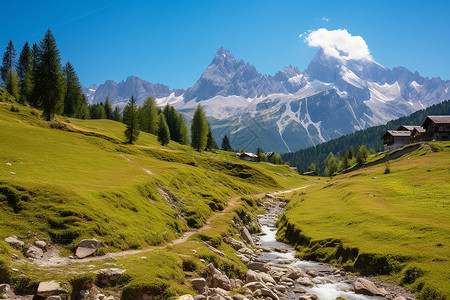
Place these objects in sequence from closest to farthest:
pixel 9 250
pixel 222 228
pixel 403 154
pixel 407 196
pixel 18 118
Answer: pixel 9 250, pixel 222 228, pixel 407 196, pixel 18 118, pixel 403 154

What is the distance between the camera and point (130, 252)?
21.2 meters

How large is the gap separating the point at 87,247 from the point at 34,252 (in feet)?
10.4

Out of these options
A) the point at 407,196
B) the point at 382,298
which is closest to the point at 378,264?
the point at 382,298

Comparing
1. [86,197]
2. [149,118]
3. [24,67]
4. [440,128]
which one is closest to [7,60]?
[24,67]

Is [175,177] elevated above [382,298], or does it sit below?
above

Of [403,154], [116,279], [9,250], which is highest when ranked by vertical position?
[403,154]

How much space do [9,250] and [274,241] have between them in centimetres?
3348

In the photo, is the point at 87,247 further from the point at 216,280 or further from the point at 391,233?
the point at 391,233

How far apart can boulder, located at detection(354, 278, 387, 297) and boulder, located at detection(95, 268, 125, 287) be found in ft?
61.4

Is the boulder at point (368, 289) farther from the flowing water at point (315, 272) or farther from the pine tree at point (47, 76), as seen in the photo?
the pine tree at point (47, 76)

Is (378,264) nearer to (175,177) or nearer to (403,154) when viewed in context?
(175,177)

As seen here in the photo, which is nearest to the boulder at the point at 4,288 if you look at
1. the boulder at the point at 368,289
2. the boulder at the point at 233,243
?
the boulder at the point at 233,243

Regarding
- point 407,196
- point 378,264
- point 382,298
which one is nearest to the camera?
point 382,298

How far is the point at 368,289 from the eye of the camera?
21672mm
